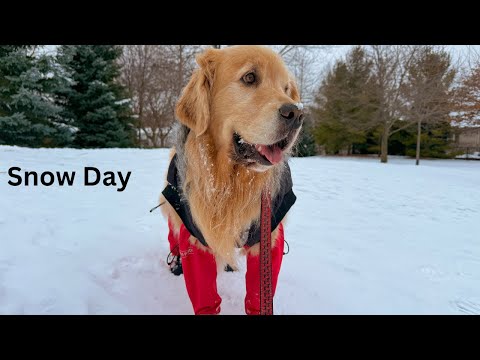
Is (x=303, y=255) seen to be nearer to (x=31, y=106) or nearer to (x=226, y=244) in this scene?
(x=226, y=244)

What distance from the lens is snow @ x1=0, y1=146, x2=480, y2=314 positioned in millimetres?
2193

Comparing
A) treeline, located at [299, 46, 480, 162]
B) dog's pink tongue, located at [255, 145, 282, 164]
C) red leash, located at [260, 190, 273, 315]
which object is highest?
treeline, located at [299, 46, 480, 162]

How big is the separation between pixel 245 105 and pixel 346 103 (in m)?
21.5

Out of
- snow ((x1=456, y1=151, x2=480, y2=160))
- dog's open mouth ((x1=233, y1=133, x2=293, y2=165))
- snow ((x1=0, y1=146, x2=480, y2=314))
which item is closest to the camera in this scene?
dog's open mouth ((x1=233, y1=133, x2=293, y2=165))

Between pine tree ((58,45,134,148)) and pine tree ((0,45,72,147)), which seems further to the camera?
pine tree ((58,45,134,148))

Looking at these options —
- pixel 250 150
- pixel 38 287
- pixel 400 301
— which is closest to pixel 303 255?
pixel 400 301

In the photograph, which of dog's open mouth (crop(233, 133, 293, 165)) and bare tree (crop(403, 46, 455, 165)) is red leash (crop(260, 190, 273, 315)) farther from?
bare tree (crop(403, 46, 455, 165))

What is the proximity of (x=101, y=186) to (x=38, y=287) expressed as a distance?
3203 mm

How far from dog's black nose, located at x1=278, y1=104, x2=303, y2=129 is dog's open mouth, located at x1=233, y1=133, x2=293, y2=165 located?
0.08 metres

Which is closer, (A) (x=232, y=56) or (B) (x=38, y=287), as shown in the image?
(A) (x=232, y=56)

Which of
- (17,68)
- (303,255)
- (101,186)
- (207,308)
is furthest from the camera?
(17,68)

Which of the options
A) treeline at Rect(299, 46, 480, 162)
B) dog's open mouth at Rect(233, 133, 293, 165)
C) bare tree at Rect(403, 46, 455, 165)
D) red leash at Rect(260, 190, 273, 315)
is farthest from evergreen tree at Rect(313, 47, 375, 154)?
dog's open mouth at Rect(233, 133, 293, 165)

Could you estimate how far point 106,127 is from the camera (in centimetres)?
1455

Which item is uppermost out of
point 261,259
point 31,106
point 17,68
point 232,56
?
point 17,68
